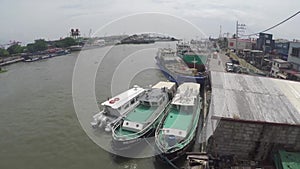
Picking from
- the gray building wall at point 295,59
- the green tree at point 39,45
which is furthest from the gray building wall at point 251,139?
the green tree at point 39,45

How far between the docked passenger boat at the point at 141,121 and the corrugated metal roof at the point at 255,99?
3518 mm

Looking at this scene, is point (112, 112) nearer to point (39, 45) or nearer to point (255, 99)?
point (255, 99)

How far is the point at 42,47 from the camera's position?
5428 cm

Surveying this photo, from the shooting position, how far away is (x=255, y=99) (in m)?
10.0

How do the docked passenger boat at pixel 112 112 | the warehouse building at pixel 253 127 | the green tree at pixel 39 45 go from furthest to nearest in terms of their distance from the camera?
the green tree at pixel 39 45
the docked passenger boat at pixel 112 112
the warehouse building at pixel 253 127

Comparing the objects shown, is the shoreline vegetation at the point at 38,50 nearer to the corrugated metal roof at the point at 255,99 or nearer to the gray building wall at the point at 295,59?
the gray building wall at the point at 295,59

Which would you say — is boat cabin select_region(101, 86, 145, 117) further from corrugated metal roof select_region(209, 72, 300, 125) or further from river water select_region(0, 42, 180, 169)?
corrugated metal roof select_region(209, 72, 300, 125)

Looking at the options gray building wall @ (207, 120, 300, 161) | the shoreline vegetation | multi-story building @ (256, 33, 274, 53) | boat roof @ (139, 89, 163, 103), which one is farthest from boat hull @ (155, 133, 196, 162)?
multi-story building @ (256, 33, 274, 53)

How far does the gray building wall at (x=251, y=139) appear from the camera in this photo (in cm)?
812

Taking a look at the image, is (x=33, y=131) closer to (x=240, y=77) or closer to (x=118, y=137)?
(x=118, y=137)

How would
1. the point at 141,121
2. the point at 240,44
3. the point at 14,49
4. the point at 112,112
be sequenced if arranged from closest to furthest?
the point at 141,121, the point at 112,112, the point at 14,49, the point at 240,44

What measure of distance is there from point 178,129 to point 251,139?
344 centimetres

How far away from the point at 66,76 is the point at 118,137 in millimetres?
20071

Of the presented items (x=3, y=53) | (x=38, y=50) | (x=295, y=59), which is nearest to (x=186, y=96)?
(x=295, y=59)
